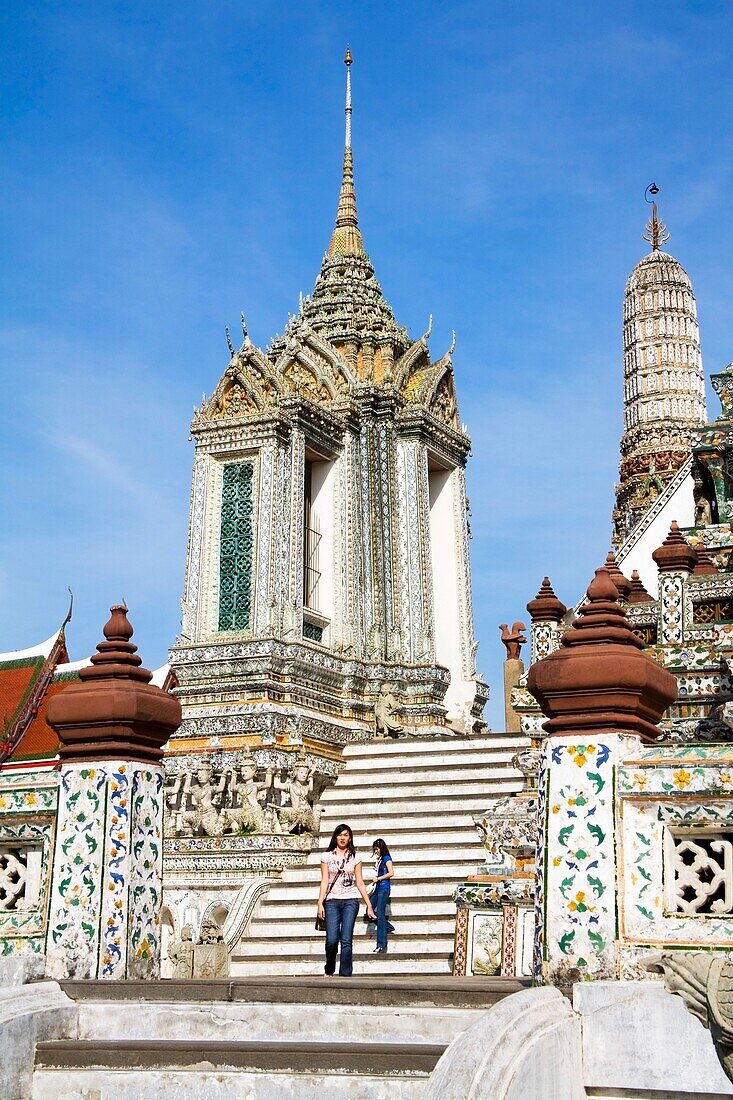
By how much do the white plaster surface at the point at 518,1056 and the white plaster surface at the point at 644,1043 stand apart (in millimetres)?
90

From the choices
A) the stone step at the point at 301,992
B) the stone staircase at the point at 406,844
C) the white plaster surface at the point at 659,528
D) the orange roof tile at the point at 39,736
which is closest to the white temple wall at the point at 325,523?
the stone staircase at the point at 406,844

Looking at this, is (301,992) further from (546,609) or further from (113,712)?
(546,609)

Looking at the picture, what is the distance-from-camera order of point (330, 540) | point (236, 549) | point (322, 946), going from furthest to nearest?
point (330, 540), point (236, 549), point (322, 946)

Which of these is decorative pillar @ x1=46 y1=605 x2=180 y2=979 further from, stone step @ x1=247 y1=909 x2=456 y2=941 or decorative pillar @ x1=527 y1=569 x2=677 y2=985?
stone step @ x1=247 y1=909 x2=456 y2=941

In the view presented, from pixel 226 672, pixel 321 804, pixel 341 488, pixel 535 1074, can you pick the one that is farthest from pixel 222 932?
pixel 535 1074

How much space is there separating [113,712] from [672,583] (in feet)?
20.9

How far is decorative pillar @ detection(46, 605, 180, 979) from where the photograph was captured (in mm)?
9016

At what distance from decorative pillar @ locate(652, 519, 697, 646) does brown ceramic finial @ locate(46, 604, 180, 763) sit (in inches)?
217

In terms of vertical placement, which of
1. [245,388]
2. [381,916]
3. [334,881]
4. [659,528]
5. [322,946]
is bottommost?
[322,946]

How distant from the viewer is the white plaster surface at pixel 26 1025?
743 centimetres

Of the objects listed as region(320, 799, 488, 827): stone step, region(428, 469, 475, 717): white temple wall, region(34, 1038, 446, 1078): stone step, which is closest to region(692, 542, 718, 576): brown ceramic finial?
region(320, 799, 488, 827): stone step

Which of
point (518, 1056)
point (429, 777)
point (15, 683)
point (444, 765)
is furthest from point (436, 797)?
point (518, 1056)

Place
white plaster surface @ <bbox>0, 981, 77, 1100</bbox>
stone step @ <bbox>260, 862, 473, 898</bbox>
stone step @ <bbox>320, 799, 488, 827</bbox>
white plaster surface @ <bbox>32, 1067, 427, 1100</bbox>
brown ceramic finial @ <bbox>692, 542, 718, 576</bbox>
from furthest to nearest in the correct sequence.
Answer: stone step @ <bbox>320, 799, 488, 827</bbox> < stone step @ <bbox>260, 862, 473, 898</bbox> < brown ceramic finial @ <bbox>692, 542, 718, 576</bbox> < white plaster surface @ <bbox>0, 981, 77, 1100</bbox> < white plaster surface @ <bbox>32, 1067, 427, 1100</bbox>

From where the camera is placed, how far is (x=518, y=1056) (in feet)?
Answer: 19.6
